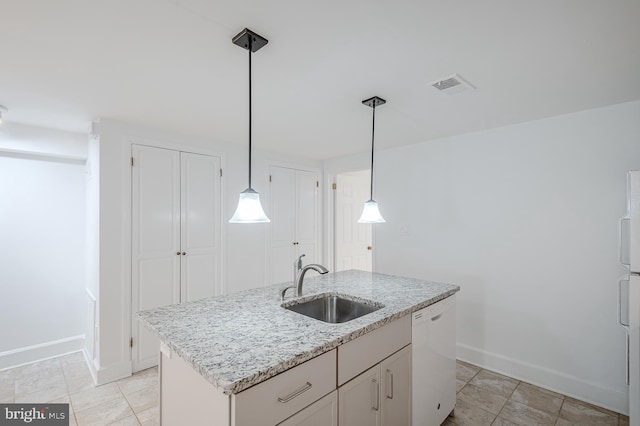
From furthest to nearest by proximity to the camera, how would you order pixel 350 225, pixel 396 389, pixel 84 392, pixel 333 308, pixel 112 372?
pixel 350 225 → pixel 112 372 → pixel 84 392 → pixel 333 308 → pixel 396 389

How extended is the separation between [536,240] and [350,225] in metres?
2.47

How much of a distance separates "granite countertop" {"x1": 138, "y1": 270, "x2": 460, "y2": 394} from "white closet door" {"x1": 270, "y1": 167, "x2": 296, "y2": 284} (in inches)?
70.7

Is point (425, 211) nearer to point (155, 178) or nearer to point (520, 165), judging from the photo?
point (520, 165)

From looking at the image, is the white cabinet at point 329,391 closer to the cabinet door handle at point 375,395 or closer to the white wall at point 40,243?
the cabinet door handle at point 375,395

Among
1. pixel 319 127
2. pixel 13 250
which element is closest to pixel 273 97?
pixel 319 127

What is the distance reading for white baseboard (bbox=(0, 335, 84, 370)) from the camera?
2873 millimetres

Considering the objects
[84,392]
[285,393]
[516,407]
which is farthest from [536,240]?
[84,392]

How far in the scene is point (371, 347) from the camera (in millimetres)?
1510

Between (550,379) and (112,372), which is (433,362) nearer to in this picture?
(550,379)

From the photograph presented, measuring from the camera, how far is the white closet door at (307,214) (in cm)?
422

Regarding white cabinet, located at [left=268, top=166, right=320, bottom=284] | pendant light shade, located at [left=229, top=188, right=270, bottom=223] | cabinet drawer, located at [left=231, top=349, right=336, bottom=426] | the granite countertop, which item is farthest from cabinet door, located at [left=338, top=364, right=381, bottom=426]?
white cabinet, located at [left=268, top=166, right=320, bottom=284]

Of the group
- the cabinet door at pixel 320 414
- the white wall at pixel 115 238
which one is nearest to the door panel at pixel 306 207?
the white wall at pixel 115 238

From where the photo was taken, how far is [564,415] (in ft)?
7.27

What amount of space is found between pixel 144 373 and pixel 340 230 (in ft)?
9.38
